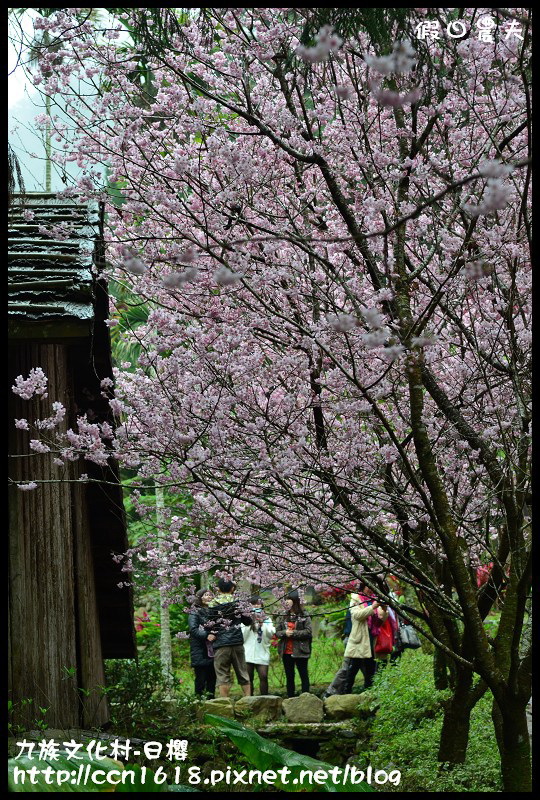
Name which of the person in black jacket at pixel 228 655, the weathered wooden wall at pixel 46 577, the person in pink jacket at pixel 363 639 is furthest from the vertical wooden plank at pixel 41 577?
the person in pink jacket at pixel 363 639

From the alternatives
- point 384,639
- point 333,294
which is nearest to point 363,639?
point 384,639

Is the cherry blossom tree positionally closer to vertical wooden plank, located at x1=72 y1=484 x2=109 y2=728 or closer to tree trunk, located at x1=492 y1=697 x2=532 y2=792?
tree trunk, located at x1=492 y1=697 x2=532 y2=792

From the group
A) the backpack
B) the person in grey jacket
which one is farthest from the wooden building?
the backpack

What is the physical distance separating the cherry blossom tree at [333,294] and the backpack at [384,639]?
4.33 m

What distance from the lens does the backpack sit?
34.8 feet

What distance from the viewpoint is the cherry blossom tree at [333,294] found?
4.48m

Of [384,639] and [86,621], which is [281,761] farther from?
[384,639]

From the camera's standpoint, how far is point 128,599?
648cm

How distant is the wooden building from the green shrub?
2506mm

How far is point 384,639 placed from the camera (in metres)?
10.6

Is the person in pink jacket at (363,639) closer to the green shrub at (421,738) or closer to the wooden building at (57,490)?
the green shrub at (421,738)

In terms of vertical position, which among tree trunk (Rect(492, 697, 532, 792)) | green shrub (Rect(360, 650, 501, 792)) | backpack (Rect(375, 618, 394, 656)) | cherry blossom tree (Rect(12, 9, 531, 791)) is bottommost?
green shrub (Rect(360, 650, 501, 792))

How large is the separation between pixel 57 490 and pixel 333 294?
7.46 feet

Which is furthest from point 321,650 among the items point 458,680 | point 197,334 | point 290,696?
point 197,334
